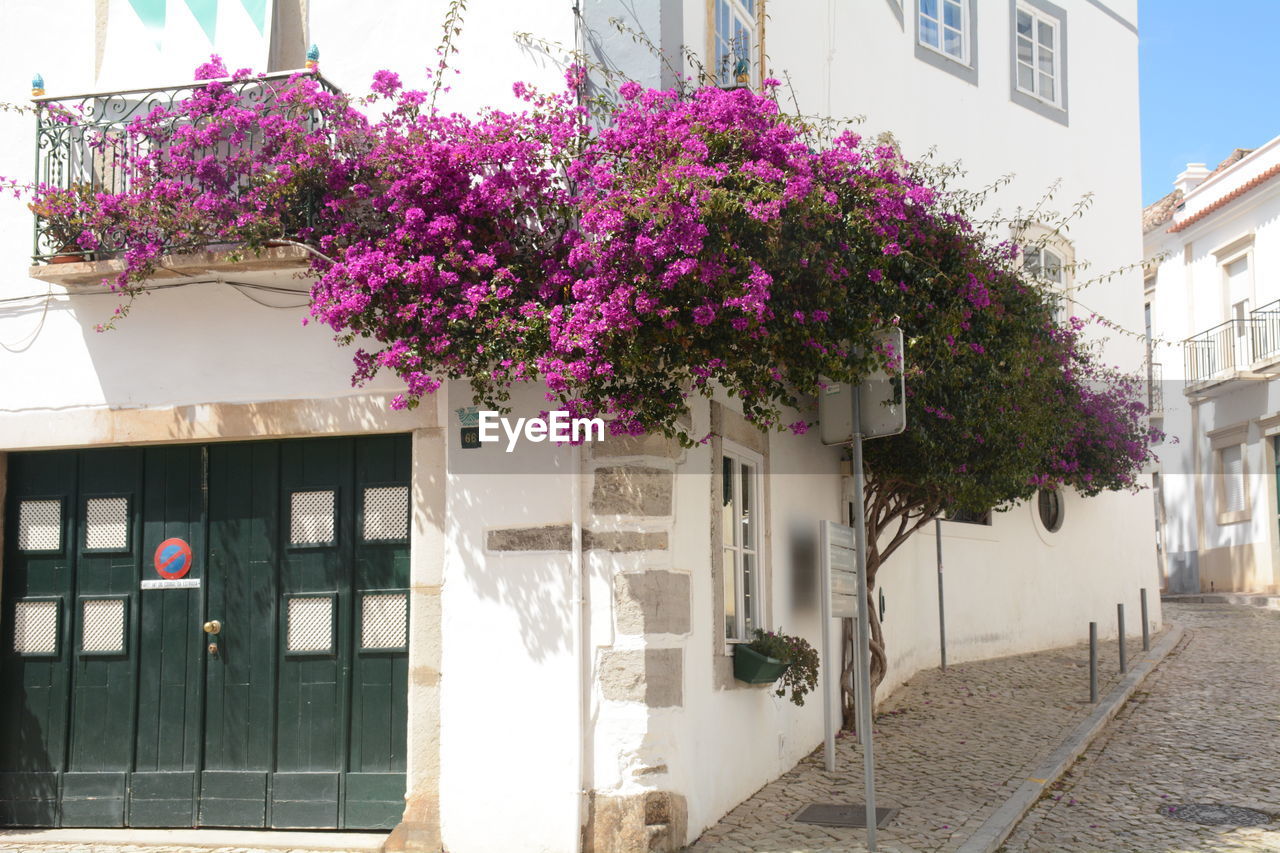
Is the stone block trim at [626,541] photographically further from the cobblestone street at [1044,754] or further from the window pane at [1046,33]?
the window pane at [1046,33]

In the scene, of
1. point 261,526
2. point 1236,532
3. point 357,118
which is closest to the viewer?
point 357,118

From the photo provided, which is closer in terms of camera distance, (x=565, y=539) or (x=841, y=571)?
(x=565, y=539)

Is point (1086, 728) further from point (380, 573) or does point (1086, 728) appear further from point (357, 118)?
point (357, 118)

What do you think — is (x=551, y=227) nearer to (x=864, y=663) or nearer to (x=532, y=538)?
(x=532, y=538)

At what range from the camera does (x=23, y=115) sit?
8102 mm

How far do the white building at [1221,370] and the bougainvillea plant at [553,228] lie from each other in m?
16.4

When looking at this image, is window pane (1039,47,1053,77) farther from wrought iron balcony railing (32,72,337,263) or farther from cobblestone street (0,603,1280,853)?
wrought iron balcony railing (32,72,337,263)

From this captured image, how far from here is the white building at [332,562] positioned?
22.2 feet

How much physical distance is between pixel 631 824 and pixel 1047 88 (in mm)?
12426

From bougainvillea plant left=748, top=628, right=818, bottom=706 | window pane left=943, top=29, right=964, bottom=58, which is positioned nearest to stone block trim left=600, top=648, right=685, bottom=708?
bougainvillea plant left=748, top=628, right=818, bottom=706

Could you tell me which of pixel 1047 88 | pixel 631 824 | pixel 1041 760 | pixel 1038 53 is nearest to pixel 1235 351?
pixel 1047 88

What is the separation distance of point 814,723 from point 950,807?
204 centimetres

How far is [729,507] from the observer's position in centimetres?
800

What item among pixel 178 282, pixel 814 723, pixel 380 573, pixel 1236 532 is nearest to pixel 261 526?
pixel 380 573
